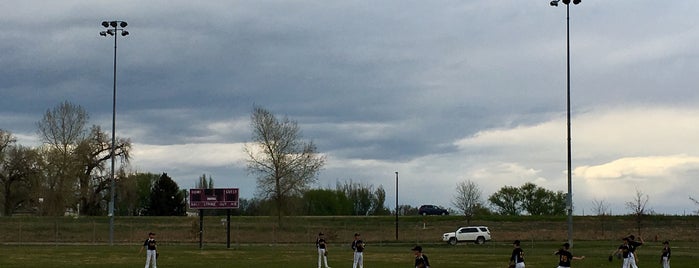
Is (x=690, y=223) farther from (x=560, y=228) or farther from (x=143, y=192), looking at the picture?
(x=143, y=192)

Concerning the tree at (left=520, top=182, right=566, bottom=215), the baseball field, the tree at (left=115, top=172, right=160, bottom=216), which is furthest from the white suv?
the tree at (left=520, top=182, right=566, bottom=215)

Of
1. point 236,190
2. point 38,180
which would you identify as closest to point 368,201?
point 38,180

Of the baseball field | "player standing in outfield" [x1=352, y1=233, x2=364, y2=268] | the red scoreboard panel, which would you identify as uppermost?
the red scoreboard panel

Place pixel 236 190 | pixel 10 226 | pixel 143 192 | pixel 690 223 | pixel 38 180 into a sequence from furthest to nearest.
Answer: pixel 143 192, pixel 38 180, pixel 690 223, pixel 10 226, pixel 236 190

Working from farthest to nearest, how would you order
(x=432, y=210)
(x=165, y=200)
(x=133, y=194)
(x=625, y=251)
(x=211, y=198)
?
(x=165, y=200)
(x=432, y=210)
(x=133, y=194)
(x=211, y=198)
(x=625, y=251)

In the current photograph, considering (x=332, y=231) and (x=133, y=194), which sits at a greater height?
(x=133, y=194)

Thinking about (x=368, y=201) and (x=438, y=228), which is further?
(x=368, y=201)

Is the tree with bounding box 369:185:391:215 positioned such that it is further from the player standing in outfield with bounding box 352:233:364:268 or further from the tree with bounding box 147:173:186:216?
the player standing in outfield with bounding box 352:233:364:268

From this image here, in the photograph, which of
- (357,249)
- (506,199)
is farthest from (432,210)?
(357,249)

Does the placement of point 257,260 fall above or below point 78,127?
below

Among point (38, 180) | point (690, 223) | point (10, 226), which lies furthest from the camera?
point (38, 180)

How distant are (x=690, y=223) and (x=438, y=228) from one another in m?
27.7

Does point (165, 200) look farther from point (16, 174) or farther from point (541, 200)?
point (541, 200)

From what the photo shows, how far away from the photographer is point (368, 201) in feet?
479
